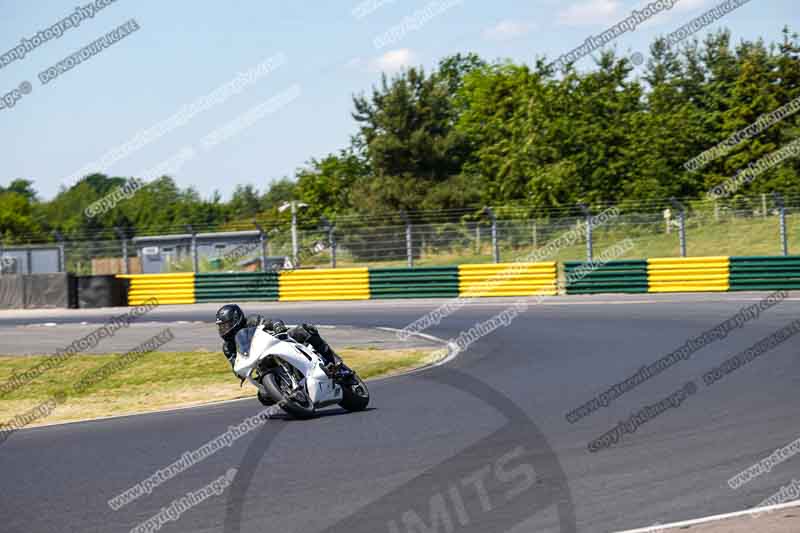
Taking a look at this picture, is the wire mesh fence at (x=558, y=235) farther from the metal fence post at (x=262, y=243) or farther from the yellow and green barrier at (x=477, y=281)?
the yellow and green barrier at (x=477, y=281)

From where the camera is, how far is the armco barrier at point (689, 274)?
86.1 ft

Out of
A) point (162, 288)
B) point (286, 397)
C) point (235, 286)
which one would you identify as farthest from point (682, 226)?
point (286, 397)

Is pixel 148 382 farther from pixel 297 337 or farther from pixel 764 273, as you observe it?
pixel 764 273

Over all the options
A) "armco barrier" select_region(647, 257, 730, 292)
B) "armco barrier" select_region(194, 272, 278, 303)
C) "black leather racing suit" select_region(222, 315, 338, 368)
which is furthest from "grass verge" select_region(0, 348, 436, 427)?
"armco barrier" select_region(194, 272, 278, 303)

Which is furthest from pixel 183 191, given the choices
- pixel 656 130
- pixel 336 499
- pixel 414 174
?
pixel 336 499

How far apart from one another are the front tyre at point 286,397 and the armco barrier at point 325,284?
19.7 metres

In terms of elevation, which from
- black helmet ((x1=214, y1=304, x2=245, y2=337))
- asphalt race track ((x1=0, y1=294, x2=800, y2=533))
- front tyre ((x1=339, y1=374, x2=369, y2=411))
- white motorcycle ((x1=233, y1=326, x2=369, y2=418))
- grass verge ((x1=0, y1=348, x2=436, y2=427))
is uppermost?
black helmet ((x1=214, y1=304, x2=245, y2=337))

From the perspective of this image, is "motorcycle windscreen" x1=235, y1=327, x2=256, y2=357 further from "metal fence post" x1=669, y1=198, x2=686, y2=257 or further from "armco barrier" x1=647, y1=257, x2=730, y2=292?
"metal fence post" x1=669, y1=198, x2=686, y2=257

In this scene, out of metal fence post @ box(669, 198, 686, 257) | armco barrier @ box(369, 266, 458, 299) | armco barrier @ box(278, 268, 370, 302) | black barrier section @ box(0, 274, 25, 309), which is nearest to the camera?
metal fence post @ box(669, 198, 686, 257)

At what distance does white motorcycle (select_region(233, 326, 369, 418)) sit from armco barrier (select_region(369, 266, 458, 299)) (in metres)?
18.4

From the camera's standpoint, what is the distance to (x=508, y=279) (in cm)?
2833

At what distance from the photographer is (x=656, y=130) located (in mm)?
54031

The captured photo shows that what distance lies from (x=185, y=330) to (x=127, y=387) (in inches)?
329

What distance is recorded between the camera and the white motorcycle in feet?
34.0
